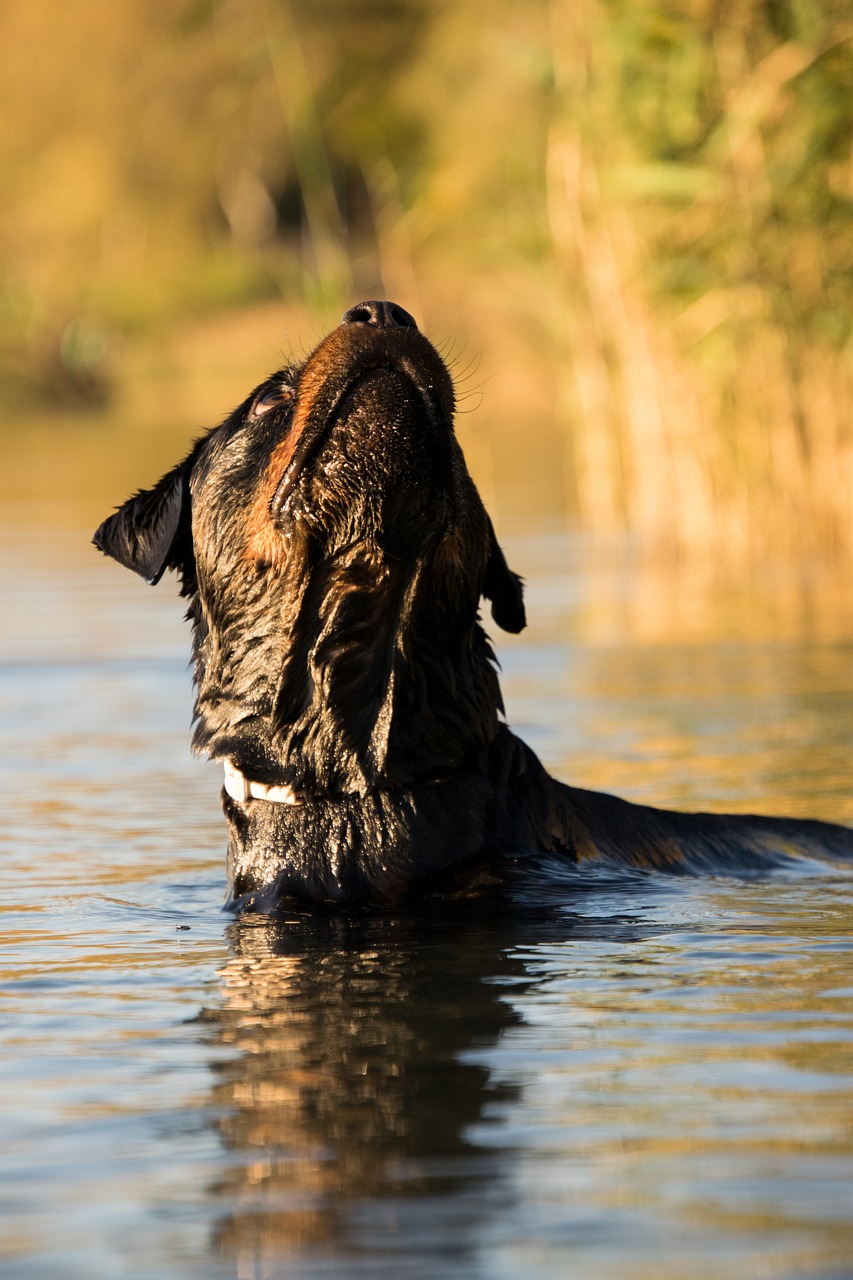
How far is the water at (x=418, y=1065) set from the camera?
296 centimetres

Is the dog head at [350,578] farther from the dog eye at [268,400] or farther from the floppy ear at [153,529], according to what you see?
the floppy ear at [153,529]

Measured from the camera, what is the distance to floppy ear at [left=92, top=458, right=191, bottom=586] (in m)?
5.94

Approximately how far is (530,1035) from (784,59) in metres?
10.00

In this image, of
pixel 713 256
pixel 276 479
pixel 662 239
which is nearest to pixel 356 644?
pixel 276 479

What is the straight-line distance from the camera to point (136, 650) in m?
12.2

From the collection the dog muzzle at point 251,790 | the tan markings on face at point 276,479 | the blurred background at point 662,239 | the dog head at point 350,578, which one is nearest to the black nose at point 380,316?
the dog head at point 350,578

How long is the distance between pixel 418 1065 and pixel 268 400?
2398mm

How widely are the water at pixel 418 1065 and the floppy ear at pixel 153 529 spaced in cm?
97

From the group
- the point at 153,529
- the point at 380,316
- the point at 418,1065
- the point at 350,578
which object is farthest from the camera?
the point at 153,529

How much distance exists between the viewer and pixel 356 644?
5.48m

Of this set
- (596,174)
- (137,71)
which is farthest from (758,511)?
(137,71)

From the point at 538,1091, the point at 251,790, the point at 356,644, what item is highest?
the point at 356,644

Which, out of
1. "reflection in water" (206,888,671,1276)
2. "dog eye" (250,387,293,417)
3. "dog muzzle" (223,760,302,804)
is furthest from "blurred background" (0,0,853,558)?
"reflection in water" (206,888,671,1276)

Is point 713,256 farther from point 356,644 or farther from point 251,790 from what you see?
point 251,790
